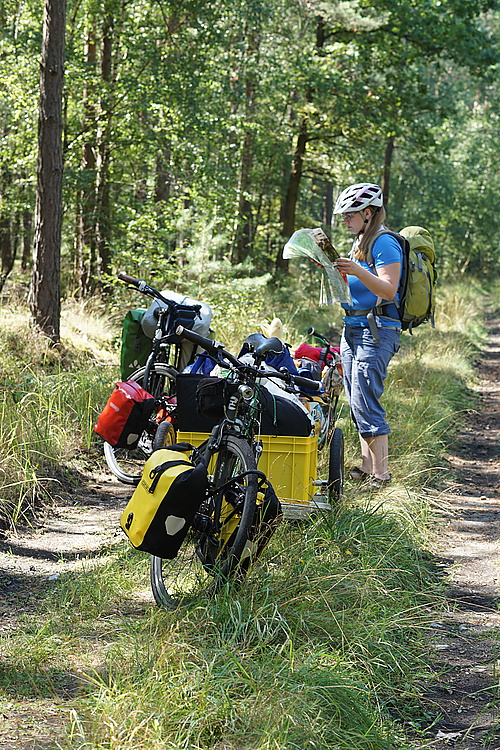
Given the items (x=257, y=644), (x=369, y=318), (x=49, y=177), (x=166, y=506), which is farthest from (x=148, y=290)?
(x=49, y=177)

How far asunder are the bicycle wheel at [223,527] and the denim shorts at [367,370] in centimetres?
189

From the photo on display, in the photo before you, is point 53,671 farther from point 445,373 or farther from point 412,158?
point 412,158

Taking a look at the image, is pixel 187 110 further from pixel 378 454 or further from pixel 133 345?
pixel 378 454

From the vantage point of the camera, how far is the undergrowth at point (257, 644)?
8.93 feet

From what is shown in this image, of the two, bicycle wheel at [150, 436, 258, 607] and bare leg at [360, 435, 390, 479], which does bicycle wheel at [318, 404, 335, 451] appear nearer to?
bare leg at [360, 435, 390, 479]

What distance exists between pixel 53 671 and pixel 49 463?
302cm

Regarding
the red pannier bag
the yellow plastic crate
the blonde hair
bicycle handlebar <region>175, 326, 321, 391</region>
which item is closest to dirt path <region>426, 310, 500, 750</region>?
the yellow plastic crate

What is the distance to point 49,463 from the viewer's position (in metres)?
6.11

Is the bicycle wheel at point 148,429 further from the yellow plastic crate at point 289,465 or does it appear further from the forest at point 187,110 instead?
the forest at point 187,110

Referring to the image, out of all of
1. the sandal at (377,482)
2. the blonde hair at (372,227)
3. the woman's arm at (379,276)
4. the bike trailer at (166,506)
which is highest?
the blonde hair at (372,227)

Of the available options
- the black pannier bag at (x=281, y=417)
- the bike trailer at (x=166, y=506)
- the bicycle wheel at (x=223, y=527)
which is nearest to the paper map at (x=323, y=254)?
the black pannier bag at (x=281, y=417)

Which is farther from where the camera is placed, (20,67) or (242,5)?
(242,5)

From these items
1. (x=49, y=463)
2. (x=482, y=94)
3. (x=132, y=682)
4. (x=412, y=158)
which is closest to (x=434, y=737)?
(x=132, y=682)

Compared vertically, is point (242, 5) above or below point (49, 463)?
above
